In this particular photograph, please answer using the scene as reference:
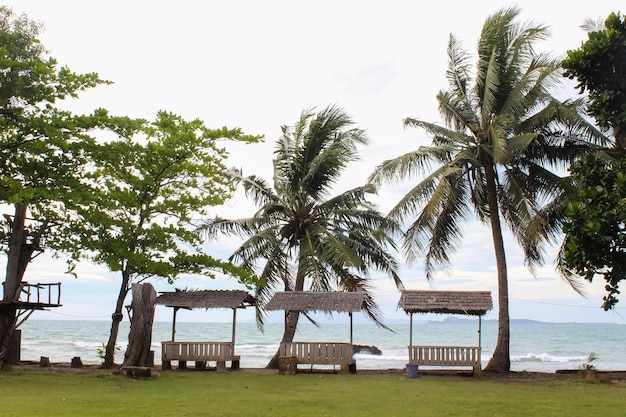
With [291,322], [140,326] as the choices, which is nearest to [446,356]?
[291,322]

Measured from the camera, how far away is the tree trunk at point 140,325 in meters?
18.4

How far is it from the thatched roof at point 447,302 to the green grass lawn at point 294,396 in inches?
80.4

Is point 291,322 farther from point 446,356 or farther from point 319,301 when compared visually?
point 446,356

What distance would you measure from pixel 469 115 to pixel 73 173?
12.4m

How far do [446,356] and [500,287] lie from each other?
111 inches

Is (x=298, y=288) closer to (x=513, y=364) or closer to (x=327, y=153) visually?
(x=327, y=153)


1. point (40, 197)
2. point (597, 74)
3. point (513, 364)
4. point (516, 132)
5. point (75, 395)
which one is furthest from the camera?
point (513, 364)

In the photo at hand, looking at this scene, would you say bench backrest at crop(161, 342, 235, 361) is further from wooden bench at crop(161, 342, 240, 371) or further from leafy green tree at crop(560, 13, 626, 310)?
leafy green tree at crop(560, 13, 626, 310)

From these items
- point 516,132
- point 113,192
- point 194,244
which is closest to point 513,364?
point 516,132

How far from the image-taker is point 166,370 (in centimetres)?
2047

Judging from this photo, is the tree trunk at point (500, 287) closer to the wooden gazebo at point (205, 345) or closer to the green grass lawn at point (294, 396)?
the green grass lawn at point (294, 396)

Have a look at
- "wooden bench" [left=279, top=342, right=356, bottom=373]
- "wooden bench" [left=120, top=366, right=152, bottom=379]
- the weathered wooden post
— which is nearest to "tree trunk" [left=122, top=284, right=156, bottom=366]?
the weathered wooden post

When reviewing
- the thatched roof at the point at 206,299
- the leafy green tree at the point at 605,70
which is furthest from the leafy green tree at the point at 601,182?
the thatched roof at the point at 206,299

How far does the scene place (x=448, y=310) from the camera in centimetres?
1953
